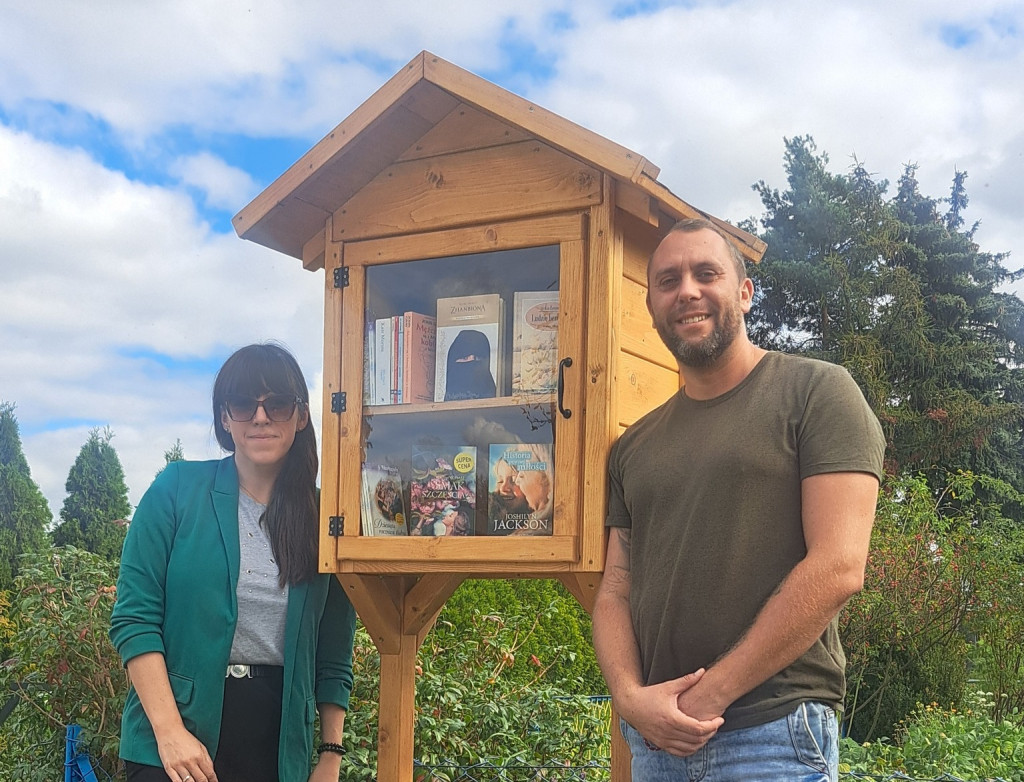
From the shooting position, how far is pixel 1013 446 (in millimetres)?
19453

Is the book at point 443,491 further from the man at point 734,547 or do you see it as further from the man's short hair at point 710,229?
the man's short hair at point 710,229

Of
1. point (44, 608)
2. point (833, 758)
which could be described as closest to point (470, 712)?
point (44, 608)

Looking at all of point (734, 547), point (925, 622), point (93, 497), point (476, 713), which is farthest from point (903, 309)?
point (734, 547)

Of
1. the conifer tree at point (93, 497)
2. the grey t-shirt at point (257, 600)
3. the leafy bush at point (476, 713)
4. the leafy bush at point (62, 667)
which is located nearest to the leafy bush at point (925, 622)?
Answer: the leafy bush at point (476, 713)

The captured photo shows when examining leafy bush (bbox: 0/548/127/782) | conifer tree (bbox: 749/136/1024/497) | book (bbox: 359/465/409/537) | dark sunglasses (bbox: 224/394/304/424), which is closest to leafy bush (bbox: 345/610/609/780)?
leafy bush (bbox: 0/548/127/782)

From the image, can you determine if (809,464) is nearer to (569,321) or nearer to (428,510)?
(569,321)

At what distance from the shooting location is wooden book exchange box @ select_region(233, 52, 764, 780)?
2752 millimetres

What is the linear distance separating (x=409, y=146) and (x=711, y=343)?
1.24 meters

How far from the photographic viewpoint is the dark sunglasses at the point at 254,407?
106 inches

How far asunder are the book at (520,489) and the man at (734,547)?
420 millimetres

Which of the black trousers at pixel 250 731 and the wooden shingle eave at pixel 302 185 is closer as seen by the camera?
the black trousers at pixel 250 731

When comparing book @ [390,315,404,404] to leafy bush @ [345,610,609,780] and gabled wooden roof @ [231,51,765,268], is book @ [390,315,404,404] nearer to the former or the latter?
gabled wooden roof @ [231,51,765,268]

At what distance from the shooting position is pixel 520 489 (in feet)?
9.36

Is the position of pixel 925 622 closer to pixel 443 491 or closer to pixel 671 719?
pixel 443 491
